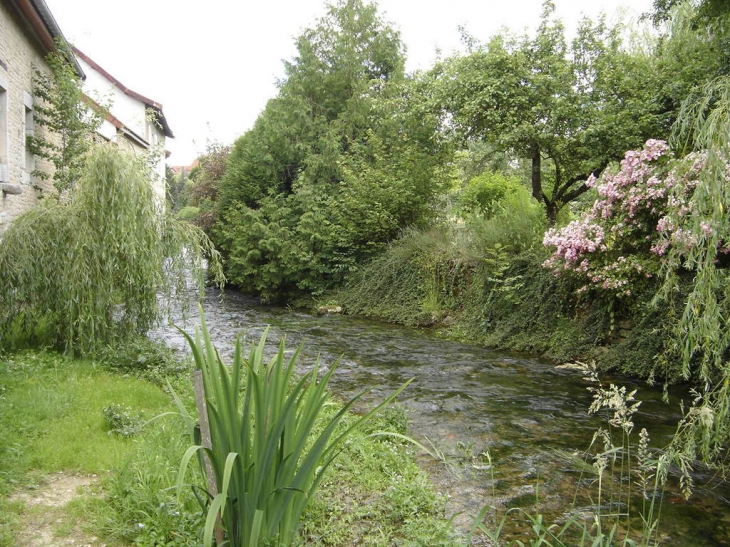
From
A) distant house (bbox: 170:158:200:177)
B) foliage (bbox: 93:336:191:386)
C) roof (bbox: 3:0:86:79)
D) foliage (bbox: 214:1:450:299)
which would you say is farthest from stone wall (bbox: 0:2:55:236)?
distant house (bbox: 170:158:200:177)

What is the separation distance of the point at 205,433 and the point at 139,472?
4.24 feet

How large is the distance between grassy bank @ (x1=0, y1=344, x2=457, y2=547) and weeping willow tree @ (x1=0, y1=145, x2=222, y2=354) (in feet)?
3.55

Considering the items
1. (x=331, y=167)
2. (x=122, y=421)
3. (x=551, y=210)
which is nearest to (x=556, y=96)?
(x=551, y=210)

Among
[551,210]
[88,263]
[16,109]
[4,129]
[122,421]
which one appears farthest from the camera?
[551,210]

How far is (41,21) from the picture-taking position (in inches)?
345

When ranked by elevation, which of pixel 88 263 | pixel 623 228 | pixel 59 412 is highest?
pixel 623 228

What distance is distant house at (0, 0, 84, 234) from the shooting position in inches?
309

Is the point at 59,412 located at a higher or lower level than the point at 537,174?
lower

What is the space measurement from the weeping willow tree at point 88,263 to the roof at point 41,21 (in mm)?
3558

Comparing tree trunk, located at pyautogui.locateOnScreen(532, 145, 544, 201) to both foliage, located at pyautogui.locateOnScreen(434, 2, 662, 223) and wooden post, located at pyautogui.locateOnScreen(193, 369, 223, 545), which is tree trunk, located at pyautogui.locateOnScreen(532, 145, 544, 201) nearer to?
foliage, located at pyautogui.locateOnScreen(434, 2, 662, 223)

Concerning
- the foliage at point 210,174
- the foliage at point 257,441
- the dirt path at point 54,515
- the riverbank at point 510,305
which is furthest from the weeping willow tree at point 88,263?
the foliage at point 210,174

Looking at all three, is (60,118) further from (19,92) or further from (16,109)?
(16,109)

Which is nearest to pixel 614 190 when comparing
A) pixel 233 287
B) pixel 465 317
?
pixel 465 317

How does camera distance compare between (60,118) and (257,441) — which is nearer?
(257,441)
